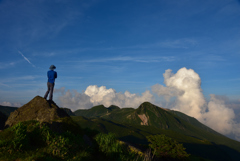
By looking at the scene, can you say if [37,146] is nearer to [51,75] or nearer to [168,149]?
[51,75]

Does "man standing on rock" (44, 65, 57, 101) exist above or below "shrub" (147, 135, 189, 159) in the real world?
above

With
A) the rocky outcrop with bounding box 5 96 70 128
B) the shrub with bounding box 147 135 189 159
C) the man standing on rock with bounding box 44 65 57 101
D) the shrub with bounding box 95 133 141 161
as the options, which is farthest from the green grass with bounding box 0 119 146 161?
the shrub with bounding box 147 135 189 159

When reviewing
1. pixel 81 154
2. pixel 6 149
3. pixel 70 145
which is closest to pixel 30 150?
pixel 6 149

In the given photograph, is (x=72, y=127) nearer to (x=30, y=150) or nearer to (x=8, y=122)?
(x=30, y=150)

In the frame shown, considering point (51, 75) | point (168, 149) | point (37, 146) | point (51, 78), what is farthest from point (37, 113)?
point (168, 149)

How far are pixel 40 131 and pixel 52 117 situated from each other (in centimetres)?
650

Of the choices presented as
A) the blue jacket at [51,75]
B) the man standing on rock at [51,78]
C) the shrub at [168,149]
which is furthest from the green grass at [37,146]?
the shrub at [168,149]

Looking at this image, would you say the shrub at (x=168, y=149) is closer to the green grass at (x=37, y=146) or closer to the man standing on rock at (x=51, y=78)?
the green grass at (x=37, y=146)

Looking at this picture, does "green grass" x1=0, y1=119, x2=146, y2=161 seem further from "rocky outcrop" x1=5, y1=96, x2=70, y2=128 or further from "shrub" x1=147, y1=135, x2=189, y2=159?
"shrub" x1=147, y1=135, x2=189, y2=159

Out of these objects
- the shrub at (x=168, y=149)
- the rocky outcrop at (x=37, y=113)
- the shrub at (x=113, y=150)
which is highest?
the rocky outcrop at (x=37, y=113)

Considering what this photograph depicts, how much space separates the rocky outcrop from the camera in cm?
1728

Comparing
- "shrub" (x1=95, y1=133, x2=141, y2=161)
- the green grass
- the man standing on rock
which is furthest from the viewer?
the man standing on rock

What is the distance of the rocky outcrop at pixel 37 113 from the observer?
17.3 meters

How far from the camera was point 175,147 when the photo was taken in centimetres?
2862
